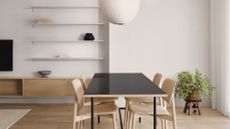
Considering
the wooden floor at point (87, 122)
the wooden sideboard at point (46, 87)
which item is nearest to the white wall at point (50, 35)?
the wooden sideboard at point (46, 87)

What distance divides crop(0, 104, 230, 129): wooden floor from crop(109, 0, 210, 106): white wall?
1.03 m

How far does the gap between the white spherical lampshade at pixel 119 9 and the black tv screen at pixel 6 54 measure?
11.1 ft

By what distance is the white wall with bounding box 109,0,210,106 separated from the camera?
559cm

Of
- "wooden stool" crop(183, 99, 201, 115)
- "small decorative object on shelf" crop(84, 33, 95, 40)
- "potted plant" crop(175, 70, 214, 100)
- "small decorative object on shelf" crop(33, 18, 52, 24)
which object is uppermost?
"small decorative object on shelf" crop(33, 18, 52, 24)

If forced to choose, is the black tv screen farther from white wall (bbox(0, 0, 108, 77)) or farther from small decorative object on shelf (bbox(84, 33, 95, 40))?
small decorative object on shelf (bbox(84, 33, 95, 40))

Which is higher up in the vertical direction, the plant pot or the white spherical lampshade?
the white spherical lampshade

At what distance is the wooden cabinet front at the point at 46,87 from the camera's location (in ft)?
18.3

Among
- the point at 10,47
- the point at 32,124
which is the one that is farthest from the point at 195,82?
the point at 10,47

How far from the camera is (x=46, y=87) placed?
5598 millimetres

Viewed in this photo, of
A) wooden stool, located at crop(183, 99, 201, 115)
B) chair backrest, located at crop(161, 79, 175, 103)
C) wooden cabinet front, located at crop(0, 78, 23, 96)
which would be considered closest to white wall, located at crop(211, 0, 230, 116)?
wooden stool, located at crop(183, 99, 201, 115)

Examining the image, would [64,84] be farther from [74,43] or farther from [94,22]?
[94,22]

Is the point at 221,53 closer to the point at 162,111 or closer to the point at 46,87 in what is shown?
the point at 162,111

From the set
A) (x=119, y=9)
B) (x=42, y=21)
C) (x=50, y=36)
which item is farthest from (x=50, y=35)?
(x=119, y=9)

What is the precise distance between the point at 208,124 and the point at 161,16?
239 centimetres
